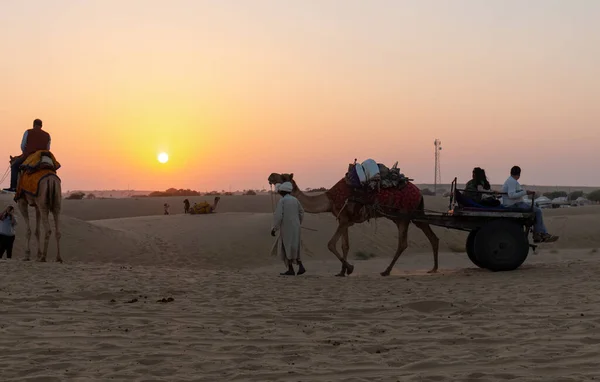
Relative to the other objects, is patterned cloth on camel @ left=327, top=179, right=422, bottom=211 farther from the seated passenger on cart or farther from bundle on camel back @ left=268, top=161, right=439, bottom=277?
the seated passenger on cart

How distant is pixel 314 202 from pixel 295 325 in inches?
274

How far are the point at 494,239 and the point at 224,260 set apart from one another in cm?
1132

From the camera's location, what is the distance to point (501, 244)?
1323cm

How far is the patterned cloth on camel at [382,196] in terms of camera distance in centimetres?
1398

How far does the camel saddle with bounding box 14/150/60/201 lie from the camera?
1504 cm

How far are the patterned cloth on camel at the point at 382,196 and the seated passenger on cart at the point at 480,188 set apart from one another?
3.71ft

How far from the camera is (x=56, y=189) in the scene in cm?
1520

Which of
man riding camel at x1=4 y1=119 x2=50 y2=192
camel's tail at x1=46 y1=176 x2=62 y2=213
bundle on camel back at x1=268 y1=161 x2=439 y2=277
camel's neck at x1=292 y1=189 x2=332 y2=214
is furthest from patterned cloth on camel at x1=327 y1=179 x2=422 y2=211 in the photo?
man riding camel at x1=4 y1=119 x2=50 y2=192

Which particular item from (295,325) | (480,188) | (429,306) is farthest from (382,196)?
(295,325)

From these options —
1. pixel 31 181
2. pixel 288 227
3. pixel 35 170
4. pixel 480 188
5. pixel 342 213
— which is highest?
pixel 35 170

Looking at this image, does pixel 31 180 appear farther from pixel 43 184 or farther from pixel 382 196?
pixel 382 196

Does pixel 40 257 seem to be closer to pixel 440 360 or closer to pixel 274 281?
pixel 274 281

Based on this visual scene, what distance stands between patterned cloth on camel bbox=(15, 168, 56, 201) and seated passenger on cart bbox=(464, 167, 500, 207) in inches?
358

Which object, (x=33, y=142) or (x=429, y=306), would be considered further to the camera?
(x=33, y=142)
